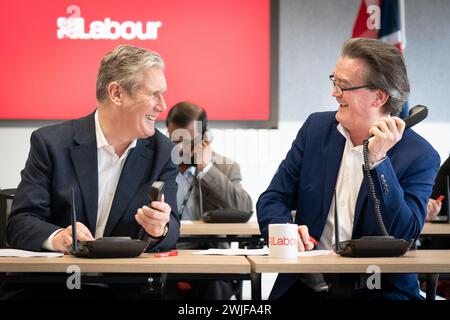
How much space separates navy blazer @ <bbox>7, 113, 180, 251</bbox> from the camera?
2.50 metres

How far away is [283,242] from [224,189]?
8.00 ft

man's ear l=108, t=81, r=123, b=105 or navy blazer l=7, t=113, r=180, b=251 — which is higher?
man's ear l=108, t=81, r=123, b=105

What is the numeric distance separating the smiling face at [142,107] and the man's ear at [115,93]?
0.02 metres

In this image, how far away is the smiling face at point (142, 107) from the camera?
2.68m

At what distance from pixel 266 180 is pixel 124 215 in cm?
341

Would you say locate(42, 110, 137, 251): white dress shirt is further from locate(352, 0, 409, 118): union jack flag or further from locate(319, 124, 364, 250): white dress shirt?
locate(352, 0, 409, 118): union jack flag

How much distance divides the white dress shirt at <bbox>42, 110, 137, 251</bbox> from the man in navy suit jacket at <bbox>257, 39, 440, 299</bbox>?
0.55 metres

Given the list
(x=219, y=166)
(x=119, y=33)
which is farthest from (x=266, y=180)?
(x=119, y=33)

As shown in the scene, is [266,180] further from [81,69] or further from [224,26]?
[81,69]

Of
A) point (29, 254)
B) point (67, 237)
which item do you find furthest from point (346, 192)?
point (29, 254)

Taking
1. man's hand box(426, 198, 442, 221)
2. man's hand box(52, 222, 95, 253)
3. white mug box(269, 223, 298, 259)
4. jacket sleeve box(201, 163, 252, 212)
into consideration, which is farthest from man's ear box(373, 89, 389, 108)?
jacket sleeve box(201, 163, 252, 212)

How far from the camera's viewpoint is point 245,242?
3928 millimetres

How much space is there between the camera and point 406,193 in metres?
2.51
